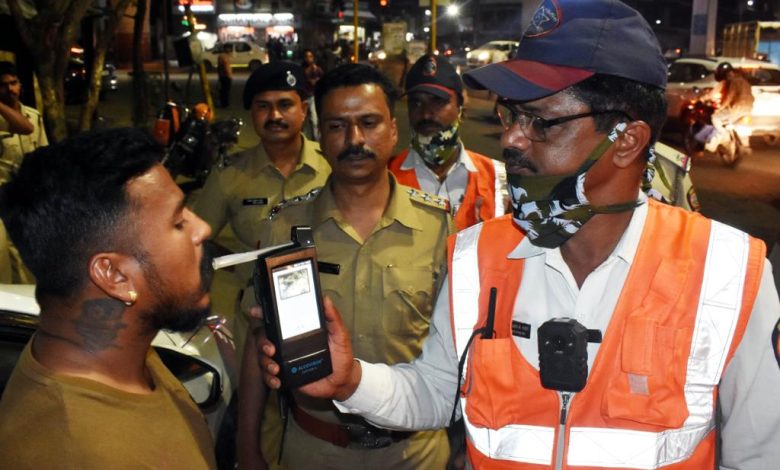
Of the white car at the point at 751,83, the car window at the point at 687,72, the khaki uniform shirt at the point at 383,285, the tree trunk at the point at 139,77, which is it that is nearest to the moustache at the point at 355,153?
the khaki uniform shirt at the point at 383,285

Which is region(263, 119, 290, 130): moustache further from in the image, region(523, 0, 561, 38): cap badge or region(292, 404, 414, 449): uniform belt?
region(523, 0, 561, 38): cap badge

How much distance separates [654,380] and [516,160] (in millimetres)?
709

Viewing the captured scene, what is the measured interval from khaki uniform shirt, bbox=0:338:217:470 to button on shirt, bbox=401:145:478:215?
9.16ft

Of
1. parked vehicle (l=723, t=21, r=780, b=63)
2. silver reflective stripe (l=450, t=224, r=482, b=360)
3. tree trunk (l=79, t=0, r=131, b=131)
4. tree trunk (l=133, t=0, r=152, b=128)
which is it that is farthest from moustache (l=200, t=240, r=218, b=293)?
parked vehicle (l=723, t=21, r=780, b=63)

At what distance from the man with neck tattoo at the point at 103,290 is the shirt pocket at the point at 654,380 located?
42.4 inches

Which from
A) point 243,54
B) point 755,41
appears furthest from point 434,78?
point 243,54

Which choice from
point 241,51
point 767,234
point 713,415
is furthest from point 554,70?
point 241,51

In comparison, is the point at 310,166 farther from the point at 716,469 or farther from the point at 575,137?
the point at 716,469

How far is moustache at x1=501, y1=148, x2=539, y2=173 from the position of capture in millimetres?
2178

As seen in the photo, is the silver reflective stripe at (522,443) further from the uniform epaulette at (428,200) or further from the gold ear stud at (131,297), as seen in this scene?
the uniform epaulette at (428,200)

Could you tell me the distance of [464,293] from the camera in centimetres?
215

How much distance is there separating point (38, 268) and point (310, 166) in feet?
9.45

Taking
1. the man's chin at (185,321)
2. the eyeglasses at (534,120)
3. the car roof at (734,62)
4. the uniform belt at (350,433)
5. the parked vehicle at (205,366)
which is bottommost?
the parked vehicle at (205,366)

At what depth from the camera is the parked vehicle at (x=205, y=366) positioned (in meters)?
3.62
